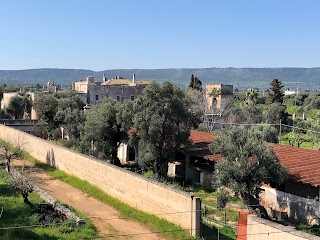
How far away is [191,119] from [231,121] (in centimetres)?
2684

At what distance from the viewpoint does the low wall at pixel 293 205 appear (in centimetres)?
2192

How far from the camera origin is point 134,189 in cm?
2480

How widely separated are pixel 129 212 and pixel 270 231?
32.9 feet

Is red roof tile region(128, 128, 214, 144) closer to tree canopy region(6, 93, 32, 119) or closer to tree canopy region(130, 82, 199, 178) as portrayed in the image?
tree canopy region(130, 82, 199, 178)

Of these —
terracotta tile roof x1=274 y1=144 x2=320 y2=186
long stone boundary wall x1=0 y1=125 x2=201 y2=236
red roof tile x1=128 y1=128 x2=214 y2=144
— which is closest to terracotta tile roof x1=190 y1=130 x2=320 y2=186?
terracotta tile roof x1=274 y1=144 x2=320 y2=186

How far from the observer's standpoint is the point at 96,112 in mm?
36000

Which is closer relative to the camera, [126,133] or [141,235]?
[141,235]

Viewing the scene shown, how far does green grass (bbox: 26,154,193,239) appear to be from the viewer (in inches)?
805

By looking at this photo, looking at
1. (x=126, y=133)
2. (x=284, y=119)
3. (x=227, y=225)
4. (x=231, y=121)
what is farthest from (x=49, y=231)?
(x=284, y=119)

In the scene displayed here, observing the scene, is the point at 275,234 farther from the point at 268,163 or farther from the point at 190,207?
the point at 268,163

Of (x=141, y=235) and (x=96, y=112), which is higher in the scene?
(x=96, y=112)

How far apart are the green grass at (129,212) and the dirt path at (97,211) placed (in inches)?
13.8

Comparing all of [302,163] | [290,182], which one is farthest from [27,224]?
[302,163]

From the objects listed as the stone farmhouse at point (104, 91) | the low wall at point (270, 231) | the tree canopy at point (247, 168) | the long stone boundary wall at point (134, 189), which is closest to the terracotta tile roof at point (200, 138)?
the long stone boundary wall at point (134, 189)
